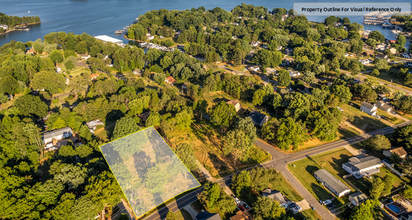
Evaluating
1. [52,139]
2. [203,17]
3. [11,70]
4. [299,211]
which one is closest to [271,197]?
[299,211]

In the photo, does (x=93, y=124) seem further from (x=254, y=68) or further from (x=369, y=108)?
(x=369, y=108)

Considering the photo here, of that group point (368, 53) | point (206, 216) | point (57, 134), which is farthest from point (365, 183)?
point (368, 53)

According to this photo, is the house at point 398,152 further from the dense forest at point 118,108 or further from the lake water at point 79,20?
the lake water at point 79,20

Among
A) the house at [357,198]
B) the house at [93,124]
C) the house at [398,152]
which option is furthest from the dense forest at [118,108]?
the house at [357,198]

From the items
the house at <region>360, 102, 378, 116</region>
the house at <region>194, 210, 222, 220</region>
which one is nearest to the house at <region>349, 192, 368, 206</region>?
the house at <region>194, 210, 222, 220</region>

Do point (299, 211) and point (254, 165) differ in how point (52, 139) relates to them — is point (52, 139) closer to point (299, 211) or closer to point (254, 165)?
point (254, 165)
